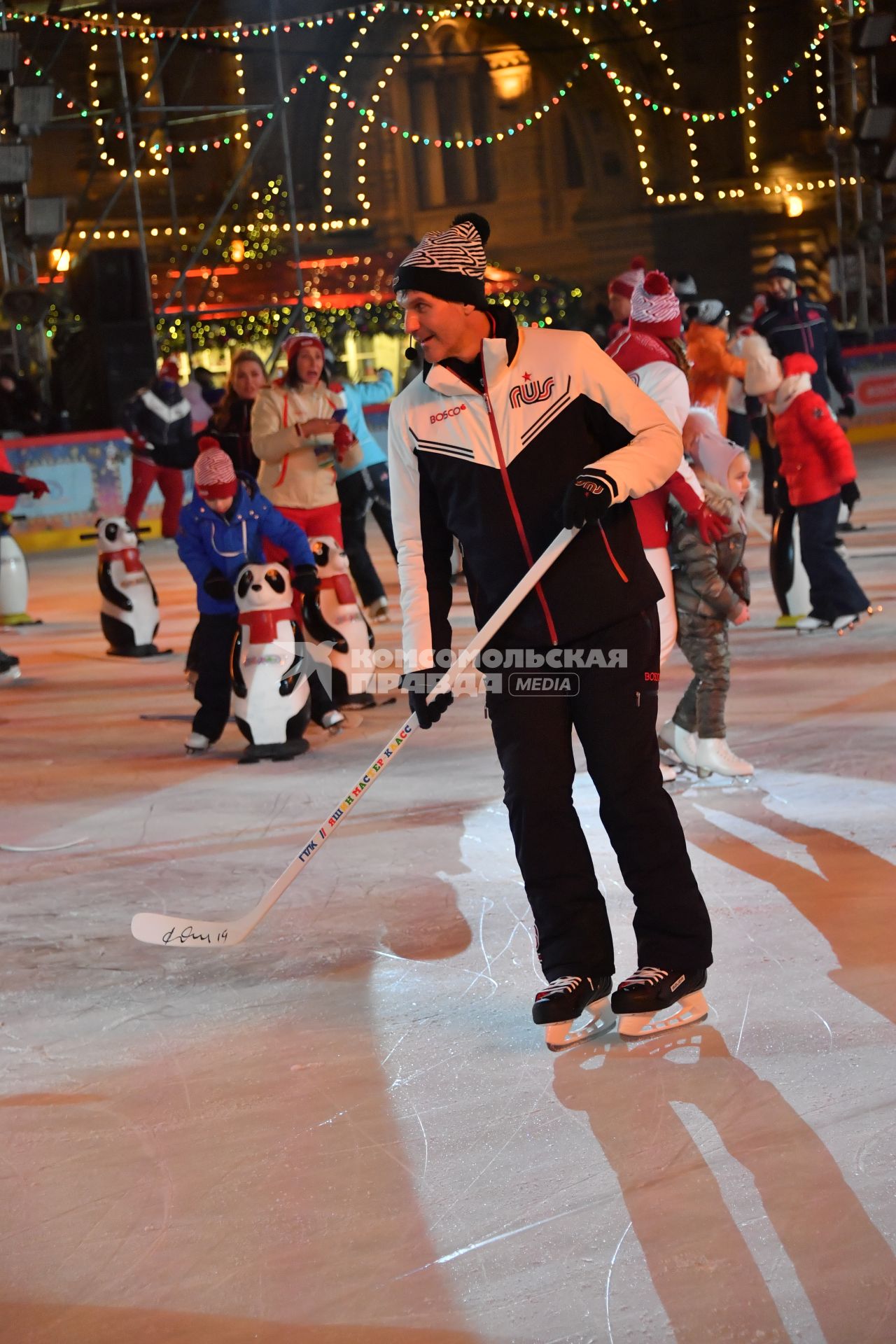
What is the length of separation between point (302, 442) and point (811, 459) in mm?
2327

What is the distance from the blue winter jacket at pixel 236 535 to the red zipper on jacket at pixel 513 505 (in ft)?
9.73

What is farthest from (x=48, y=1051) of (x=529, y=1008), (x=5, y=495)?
(x=5, y=495)

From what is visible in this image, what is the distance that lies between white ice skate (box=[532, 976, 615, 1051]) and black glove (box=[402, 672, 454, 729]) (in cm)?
58

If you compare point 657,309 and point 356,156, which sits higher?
point 356,156

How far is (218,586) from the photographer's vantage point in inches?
237

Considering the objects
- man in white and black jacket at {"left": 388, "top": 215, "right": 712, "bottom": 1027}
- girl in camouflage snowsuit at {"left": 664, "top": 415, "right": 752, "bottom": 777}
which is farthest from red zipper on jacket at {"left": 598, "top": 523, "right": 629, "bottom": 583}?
girl in camouflage snowsuit at {"left": 664, "top": 415, "right": 752, "bottom": 777}

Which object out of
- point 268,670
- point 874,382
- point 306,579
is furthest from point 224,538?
point 874,382

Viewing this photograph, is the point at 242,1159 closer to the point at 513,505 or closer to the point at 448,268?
the point at 513,505

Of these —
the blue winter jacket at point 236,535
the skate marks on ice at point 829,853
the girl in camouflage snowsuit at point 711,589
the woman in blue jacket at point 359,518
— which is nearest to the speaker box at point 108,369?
the woman in blue jacket at point 359,518

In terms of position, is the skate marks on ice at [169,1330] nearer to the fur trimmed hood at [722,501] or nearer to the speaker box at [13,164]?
the fur trimmed hood at [722,501]

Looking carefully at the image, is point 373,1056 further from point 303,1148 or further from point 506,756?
point 506,756

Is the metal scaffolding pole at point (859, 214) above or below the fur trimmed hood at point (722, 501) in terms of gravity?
above

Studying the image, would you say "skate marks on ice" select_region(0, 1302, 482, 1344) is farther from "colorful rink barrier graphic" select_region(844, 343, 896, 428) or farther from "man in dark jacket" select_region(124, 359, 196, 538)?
"colorful rink barrier graphic" select_region(844, 343, 896, 428)

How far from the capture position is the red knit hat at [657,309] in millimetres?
4516
